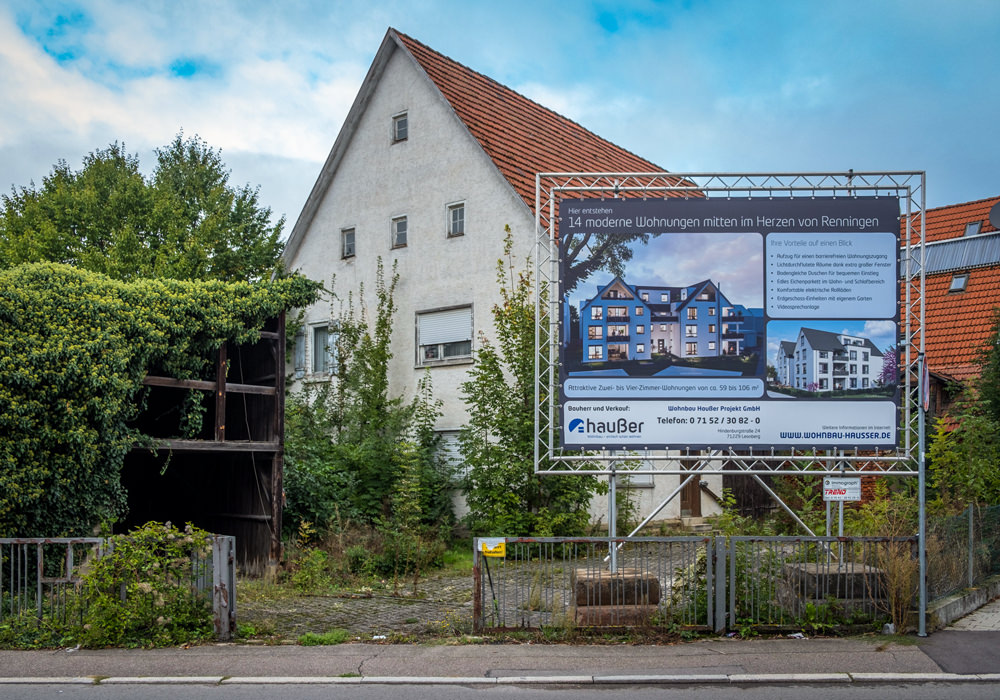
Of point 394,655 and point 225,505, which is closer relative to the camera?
point 394,655

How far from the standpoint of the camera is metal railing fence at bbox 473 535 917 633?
33.0 ft

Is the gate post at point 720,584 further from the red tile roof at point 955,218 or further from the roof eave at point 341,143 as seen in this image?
→ the red tile roof at point 955,218

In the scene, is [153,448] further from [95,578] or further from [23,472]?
[95,578]

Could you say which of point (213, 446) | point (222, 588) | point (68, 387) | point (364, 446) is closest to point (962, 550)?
point (222, 588)

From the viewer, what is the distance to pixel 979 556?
12.2 metres

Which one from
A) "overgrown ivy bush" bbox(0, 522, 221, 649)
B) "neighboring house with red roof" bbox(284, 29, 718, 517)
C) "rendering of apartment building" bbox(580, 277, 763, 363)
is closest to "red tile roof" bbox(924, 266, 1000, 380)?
"neighboring house with red roof" bbox(284, 29, 718, 517)

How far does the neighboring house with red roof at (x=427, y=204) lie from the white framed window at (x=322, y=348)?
32mm

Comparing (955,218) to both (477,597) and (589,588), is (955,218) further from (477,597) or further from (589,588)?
(477,597)

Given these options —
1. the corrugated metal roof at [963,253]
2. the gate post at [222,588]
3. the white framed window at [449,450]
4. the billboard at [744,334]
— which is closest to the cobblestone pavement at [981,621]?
the billboard at [744,334]

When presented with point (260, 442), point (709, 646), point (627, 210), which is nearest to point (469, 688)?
point (709, 646)

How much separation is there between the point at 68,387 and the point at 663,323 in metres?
7.69

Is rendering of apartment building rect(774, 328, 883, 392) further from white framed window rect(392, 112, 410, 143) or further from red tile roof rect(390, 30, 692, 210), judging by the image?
white framed window rect(392, 112, 410, 143)

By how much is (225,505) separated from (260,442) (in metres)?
2.26

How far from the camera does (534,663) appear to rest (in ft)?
29.6
